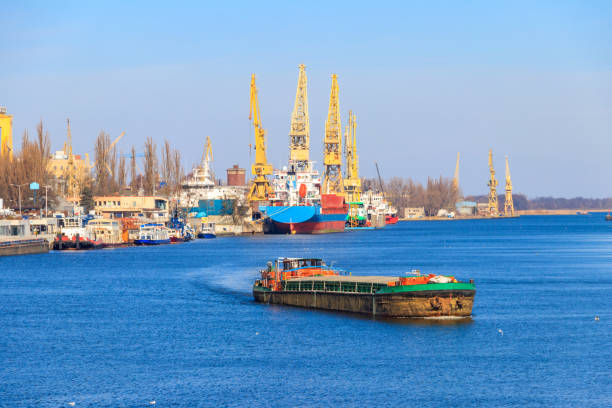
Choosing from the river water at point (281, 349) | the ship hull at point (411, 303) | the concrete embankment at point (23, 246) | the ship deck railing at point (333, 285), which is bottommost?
the river water at point (281, 349)

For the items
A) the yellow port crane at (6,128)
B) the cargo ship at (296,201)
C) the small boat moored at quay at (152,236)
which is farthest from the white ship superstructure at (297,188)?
the yellow port crane at (6,128)

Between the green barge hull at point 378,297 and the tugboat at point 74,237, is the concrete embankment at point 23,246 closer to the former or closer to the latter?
the tugboat at point 74,237

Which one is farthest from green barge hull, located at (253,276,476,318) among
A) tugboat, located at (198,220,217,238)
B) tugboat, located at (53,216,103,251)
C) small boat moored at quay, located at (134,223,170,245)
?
tugboat, located at (198,220,217,238)

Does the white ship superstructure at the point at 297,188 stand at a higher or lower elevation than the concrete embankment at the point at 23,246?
higher

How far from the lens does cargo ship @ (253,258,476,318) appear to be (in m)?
52.5

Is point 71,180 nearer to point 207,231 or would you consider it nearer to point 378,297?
point 207,231

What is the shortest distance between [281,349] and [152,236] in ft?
364

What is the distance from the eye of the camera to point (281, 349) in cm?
4747

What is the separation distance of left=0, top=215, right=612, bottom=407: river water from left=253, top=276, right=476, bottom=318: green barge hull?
2.83 ft

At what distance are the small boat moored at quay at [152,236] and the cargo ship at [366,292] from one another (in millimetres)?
89812

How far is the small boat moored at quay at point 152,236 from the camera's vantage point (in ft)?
506

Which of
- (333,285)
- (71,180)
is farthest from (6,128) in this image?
(333,285)

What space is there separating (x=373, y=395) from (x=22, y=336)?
23.1 meters

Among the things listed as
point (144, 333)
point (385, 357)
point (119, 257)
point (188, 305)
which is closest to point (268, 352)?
point (385, 357)
